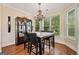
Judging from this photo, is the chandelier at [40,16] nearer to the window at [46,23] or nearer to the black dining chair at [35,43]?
the window at [46,23]

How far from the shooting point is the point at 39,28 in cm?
204

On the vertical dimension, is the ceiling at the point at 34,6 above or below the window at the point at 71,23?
above

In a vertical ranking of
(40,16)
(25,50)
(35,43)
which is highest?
(40,16)

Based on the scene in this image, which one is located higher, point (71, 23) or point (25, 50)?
point (71, 23)

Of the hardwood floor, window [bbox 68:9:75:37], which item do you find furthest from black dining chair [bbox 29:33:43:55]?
window [bbox 68:9:75:37]

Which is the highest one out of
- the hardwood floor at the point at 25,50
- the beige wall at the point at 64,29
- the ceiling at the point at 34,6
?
the ceiling at the point at 34,6

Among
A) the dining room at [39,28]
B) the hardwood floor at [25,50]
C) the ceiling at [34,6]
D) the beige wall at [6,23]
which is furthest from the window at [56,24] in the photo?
the beige wall at [6,23]

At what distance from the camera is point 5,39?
6.52 feet

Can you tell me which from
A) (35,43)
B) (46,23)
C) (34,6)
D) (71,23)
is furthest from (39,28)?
(71,23)

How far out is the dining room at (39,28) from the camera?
199 centimetres

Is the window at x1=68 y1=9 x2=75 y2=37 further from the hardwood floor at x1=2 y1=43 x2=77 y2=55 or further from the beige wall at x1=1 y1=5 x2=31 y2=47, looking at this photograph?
the beige wall at x1=1 y1=5 x2=31 y2=47

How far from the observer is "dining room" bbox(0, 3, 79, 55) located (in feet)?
6.52

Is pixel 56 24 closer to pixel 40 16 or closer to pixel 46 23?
pixel 46 23
